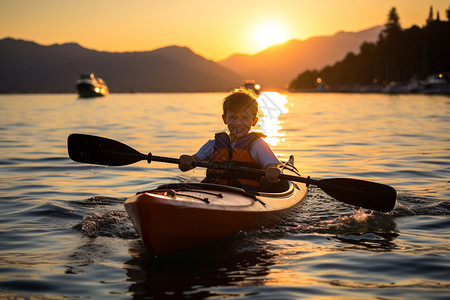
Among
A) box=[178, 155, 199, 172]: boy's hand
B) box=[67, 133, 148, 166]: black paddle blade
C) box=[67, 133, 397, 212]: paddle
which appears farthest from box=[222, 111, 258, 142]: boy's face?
box=[67, 133, 148, 166]: black paddle blade

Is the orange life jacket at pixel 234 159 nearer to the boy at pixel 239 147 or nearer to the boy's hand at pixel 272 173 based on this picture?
the boy at pixel 239 147

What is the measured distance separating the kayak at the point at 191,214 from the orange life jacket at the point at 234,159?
0.40 metres

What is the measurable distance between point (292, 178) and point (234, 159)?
2.29 feet

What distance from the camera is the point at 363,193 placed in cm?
652

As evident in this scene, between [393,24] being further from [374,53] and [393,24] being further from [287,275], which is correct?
[287,275]

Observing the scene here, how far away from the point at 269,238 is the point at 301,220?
1107 mm

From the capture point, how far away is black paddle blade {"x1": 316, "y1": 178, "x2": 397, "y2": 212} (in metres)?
6.46

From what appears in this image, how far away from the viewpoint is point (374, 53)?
131m

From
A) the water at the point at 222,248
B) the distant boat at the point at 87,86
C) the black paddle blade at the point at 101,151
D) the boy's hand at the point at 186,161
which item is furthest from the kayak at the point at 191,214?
the distant boat at the point at 87,86

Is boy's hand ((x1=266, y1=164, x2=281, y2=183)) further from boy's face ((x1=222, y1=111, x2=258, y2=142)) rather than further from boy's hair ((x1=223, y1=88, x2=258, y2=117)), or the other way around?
boy's hair ((x1=223, y1=88, x2=258, y2=117))

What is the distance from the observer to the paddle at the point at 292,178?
6.31 meters

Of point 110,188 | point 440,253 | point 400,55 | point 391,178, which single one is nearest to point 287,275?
point 440,253

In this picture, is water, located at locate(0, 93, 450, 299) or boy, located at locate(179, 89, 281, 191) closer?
water, located at locate(0, 93, 450, 299)

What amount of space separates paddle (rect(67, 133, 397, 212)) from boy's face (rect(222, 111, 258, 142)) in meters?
0.44
